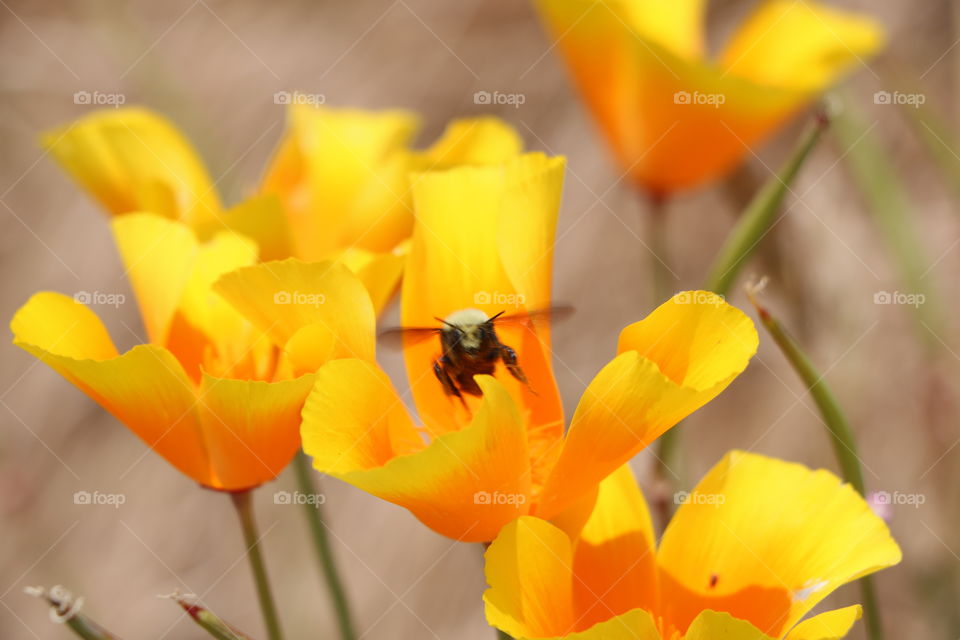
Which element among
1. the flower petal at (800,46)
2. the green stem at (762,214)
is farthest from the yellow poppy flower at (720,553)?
the flower petal at (800,46)

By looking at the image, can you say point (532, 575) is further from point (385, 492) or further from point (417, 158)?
point (417, 158)

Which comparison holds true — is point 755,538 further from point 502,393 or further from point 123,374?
point 123,374

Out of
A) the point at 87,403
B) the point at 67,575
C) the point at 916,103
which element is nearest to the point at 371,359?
the point at 916,103

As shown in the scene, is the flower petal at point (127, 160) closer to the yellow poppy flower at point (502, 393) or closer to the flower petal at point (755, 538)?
the yellow poppy flower at point (502, 393)

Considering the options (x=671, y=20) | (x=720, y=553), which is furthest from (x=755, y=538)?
(x=671, y=20)

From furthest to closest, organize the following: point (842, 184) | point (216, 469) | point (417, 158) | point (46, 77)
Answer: point (46, 77) < point (842, 184) < point (417, 158) < point (216, 469)

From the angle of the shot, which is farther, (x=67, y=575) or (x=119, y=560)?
(x=119, y=560)
